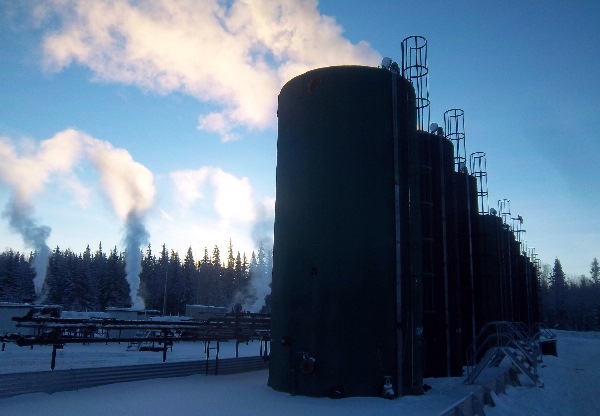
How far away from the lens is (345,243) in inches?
555

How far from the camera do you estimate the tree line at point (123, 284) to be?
82.7 m

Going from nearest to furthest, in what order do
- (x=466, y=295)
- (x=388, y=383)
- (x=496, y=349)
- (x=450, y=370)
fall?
1. (x=388, y=383)
2. (x=496, y=349)
3. (x=450, y=370)
4. (x=466, y=295)

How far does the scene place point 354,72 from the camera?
49.3 feet

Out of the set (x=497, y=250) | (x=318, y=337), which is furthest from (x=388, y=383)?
(x=497, y=250)

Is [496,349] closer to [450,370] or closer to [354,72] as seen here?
[450,370]

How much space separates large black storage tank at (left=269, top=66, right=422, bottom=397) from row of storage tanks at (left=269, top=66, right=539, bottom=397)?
0.03 meters

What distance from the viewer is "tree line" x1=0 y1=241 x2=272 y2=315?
8269 centimetres

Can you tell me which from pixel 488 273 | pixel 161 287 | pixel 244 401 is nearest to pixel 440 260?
pixel 488 273

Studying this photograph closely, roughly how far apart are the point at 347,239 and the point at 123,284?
86.2m

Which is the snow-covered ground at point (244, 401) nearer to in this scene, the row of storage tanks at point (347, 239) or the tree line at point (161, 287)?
the row of storage tanks at point (347, 239)

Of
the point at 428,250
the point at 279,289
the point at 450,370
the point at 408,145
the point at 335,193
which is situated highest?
the point at 408,145

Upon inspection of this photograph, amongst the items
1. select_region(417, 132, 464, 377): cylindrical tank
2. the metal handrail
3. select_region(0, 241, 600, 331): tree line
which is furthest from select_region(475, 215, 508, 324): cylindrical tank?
select_region(0, 241, 600, 331): tree line

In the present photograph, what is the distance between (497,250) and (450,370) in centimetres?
1163

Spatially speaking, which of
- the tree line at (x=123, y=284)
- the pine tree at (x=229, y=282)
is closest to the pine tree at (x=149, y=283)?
the tree line at (x=123, y=284)
